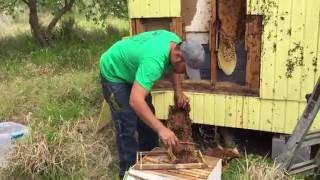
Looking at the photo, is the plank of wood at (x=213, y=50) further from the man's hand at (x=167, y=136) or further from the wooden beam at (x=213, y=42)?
the man's hand at (x=167, y=136)

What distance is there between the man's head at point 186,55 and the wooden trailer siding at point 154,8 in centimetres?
153

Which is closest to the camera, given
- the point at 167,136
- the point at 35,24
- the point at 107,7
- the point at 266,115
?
the point at 167,136

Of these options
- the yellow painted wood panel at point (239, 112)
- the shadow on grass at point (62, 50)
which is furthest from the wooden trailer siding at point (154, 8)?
the shadow on grass at point (62, 50)

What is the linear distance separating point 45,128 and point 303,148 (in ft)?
9.07

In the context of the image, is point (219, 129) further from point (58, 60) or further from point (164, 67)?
point (58, 60)

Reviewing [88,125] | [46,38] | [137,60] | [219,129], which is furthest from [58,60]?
[137,60]

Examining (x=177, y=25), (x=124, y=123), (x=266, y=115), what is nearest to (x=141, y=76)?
(x=124, y=123)

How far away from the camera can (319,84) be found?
3994 millimetres

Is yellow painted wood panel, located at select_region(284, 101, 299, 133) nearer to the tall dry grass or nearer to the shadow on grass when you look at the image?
the tall dry grass

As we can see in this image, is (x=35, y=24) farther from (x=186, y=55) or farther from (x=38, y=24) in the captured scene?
(x=186, y=55)

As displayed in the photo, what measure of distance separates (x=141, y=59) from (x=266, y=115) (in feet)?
6.06

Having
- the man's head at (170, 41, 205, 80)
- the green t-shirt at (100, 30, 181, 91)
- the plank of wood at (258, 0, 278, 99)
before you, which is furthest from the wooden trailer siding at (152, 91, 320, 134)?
the man's head at (170, 41, 205, 80)

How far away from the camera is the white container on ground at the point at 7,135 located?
493 cm

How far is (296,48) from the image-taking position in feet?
15.6
